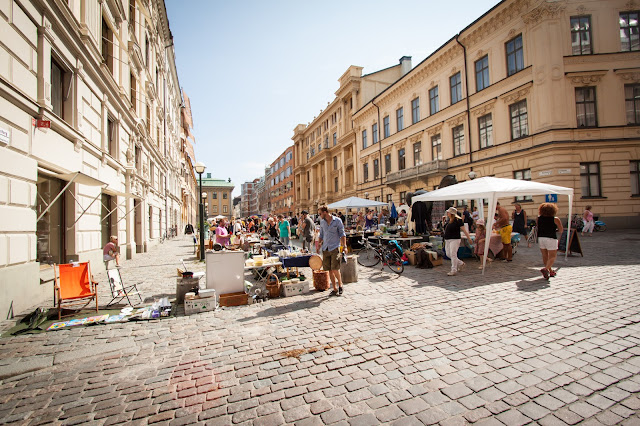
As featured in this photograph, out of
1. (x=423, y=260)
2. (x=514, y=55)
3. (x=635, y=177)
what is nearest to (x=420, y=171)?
(x=514, y=55)

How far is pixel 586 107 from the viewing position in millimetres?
17188

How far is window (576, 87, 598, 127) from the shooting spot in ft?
56.2

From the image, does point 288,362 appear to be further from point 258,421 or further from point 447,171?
point 447,171

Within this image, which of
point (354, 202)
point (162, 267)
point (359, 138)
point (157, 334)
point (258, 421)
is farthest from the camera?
point (359, 138)

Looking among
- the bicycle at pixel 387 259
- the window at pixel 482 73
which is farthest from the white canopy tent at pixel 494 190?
the window at pixel 482 73

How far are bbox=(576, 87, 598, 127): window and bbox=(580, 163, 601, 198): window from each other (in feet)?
8.15

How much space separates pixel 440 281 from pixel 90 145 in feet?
36.9

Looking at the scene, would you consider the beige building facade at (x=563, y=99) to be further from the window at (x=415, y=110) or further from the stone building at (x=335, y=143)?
the stone building at (x=335, y=143)

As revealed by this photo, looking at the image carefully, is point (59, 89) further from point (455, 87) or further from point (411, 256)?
point (455, 87)

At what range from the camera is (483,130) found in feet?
70.6

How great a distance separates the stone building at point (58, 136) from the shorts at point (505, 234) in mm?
11478

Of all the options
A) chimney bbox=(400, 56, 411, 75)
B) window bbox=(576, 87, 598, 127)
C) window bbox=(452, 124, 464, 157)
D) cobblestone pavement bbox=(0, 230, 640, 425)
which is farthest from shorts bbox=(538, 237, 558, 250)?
chimney bbox=(400, 56, 411, 75)

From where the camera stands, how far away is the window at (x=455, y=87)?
23434 mm

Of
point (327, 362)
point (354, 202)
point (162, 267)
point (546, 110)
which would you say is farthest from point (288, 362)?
point (546, 110)
